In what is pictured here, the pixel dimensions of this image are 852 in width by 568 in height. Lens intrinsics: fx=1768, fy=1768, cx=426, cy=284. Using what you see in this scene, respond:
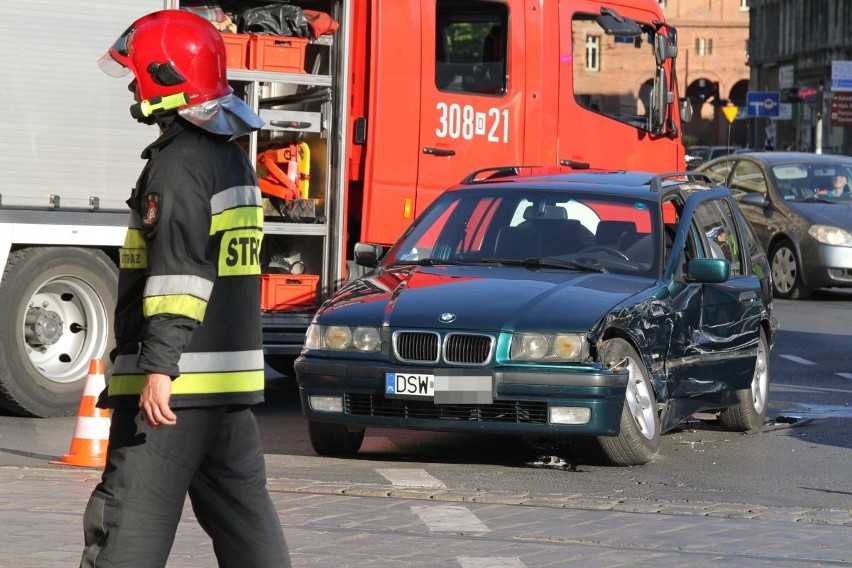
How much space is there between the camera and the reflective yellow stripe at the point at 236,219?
447 cm

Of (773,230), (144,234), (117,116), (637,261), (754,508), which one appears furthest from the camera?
(773,230)

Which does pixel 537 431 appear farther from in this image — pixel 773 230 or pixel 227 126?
pixel 773 230

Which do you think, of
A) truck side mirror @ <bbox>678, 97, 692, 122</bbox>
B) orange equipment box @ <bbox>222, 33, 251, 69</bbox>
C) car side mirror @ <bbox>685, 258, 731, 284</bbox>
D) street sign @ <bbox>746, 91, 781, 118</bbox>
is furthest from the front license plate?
street sign @ <bbox>746, 91, 781, 118</bbox>

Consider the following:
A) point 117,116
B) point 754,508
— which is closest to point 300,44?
point 117,116

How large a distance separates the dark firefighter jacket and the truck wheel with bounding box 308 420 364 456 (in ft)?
15.3

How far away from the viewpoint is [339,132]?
11.9 m

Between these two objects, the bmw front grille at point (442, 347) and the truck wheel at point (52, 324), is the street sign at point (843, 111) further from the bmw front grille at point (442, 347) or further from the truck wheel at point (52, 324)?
the bmw front grille at point (442, 347)

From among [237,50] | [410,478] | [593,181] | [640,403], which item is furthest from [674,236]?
[237,50]

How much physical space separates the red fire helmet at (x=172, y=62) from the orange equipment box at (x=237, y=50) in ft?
22.9

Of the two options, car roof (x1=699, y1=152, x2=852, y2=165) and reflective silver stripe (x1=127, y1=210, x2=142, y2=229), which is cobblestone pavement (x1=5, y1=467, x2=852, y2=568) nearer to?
reflective silver stripe (x1=127, y1=210, x2=142, y2=229)

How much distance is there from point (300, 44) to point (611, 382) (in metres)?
4.15

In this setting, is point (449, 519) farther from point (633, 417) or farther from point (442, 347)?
point (633, 417)

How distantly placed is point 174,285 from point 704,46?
11136 cm

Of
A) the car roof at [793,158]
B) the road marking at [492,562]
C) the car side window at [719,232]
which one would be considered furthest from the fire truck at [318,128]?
the car roof at [793,158]
